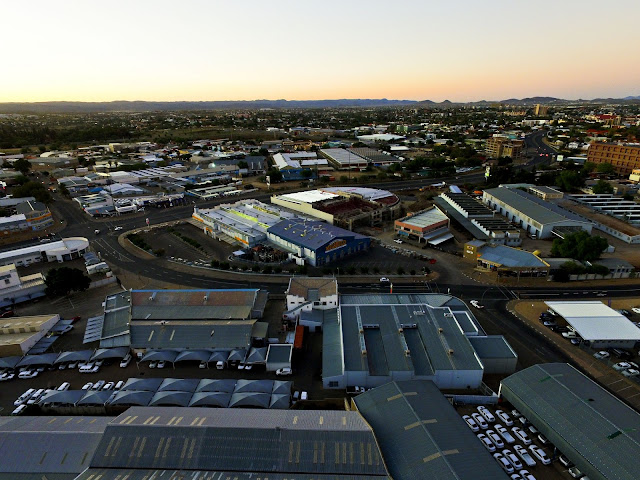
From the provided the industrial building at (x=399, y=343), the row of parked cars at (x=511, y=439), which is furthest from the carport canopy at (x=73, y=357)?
the row of parked cars at (x=511, y=439)

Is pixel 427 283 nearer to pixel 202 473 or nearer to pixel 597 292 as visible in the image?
pixel 597 292

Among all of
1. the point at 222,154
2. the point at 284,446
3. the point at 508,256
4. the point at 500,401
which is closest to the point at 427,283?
the point at 508,256

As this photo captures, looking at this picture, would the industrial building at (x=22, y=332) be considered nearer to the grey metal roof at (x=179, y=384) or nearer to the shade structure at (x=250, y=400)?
the grey metal roof at (x=179, y=384)

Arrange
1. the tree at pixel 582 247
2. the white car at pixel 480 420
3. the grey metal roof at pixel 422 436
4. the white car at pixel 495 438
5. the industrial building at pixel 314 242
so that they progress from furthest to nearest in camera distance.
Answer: the industrial building at pixel 314 242
the tree at pixel 582 247
the white car at pixel 480 420
the white car at pixel 495 438
the grey metal roof at pixel 422 436

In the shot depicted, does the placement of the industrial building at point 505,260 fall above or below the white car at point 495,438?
above

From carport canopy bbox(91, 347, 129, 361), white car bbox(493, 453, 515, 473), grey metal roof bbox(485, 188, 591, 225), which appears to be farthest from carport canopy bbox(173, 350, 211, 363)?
grey metal roof bbox(485, 188, 591, 225)

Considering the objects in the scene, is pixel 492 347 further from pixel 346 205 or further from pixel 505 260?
pixel 346 205
